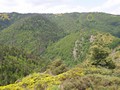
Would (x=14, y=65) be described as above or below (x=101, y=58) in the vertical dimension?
below

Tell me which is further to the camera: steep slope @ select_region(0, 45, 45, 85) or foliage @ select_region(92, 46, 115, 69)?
steep slope @ select_region(0, 45, 45, 85)

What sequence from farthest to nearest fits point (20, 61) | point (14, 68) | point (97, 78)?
point (20, 61) < point (14, 68) < point (97, 78)

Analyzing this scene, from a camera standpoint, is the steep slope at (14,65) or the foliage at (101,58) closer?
the foliage at (101,58)

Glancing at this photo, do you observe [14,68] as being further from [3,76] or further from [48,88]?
[48,88]

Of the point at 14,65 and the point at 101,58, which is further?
the point at 14,65

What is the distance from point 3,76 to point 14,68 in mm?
13764

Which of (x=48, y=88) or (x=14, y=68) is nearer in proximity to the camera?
(x=48, y=88)

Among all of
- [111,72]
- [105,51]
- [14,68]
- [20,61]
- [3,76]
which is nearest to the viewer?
[111,72]

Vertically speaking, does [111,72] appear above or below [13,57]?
above

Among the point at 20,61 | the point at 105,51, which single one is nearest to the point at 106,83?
the point at 105,51

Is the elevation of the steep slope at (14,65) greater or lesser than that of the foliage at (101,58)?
lesser

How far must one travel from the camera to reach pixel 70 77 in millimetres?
29359

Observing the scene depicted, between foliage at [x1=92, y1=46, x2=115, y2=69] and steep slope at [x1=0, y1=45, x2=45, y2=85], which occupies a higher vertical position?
foliage at [x1=92, y1=46, x2=115, y2=69]

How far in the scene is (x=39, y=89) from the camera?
28.2m
